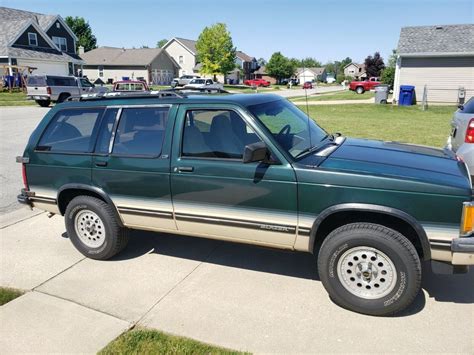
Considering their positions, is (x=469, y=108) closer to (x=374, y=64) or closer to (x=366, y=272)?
(x=366, y=272)

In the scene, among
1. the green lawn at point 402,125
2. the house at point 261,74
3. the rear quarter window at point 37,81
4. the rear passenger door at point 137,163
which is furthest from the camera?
the house at point 261,74

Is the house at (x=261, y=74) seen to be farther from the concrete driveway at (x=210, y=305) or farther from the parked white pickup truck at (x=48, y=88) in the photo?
the concrete driveway at (x=210, y=305)

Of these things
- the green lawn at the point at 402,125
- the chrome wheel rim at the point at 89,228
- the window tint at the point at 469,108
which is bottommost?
the chrome wheel rim at the point at 89,228

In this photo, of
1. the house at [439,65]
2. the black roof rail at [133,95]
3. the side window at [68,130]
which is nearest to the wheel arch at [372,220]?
the black roof rail at [133,95]

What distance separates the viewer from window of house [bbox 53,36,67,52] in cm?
4690

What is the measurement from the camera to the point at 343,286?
141 inches

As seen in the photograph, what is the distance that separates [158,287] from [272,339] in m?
1.36

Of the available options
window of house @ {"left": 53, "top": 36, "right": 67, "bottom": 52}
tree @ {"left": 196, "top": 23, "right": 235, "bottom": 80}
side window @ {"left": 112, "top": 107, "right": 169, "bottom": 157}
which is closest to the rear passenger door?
side window @ {"left": 112, "top": 107, "right": 169, "bottom": 157}

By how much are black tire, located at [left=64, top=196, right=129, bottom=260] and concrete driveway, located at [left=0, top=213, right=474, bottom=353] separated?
0.13 meters

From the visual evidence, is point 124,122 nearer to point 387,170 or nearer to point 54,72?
point 387,170

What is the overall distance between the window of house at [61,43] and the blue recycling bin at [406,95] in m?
39.4

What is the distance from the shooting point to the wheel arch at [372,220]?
3.27 meters

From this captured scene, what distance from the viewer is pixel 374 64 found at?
70.8 metres

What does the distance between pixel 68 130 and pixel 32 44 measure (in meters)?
42.5
